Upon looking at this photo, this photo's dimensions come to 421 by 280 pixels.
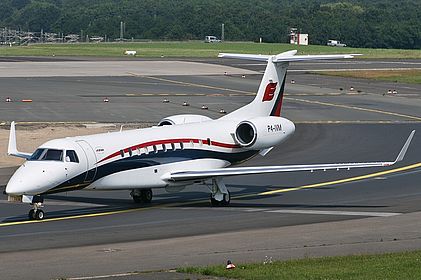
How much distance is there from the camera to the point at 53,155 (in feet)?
99.2

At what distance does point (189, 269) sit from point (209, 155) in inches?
488

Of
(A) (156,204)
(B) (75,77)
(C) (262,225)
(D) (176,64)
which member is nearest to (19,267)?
(C) (262,225)

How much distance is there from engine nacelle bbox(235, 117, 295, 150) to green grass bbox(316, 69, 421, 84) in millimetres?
60814

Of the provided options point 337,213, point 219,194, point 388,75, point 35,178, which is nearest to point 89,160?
point 35,178

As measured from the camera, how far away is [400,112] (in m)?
66.0

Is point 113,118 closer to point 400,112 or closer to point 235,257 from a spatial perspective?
point 400,112

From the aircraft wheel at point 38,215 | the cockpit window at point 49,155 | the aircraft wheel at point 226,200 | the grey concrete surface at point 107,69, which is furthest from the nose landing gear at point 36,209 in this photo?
the grey concrete surface at point 107,69

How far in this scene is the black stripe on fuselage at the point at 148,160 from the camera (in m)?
30.5

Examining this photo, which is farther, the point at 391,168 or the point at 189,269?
the point at 391,168

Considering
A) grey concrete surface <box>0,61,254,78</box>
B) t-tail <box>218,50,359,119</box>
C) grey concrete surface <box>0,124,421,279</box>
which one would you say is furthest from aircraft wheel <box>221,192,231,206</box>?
grey concrete surface <box>0,61,254,78</box>

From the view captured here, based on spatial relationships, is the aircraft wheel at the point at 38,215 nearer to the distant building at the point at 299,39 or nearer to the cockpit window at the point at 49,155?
the cockpit window at the point at 49,155

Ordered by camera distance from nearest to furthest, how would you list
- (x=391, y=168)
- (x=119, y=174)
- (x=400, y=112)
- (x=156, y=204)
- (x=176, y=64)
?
(x=119, y=174), (x=156, y=204), (x=391, y=168), (x=400, y=112), (x=176, y=64)

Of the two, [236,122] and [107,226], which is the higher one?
[236,122]

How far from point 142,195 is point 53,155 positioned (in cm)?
429
